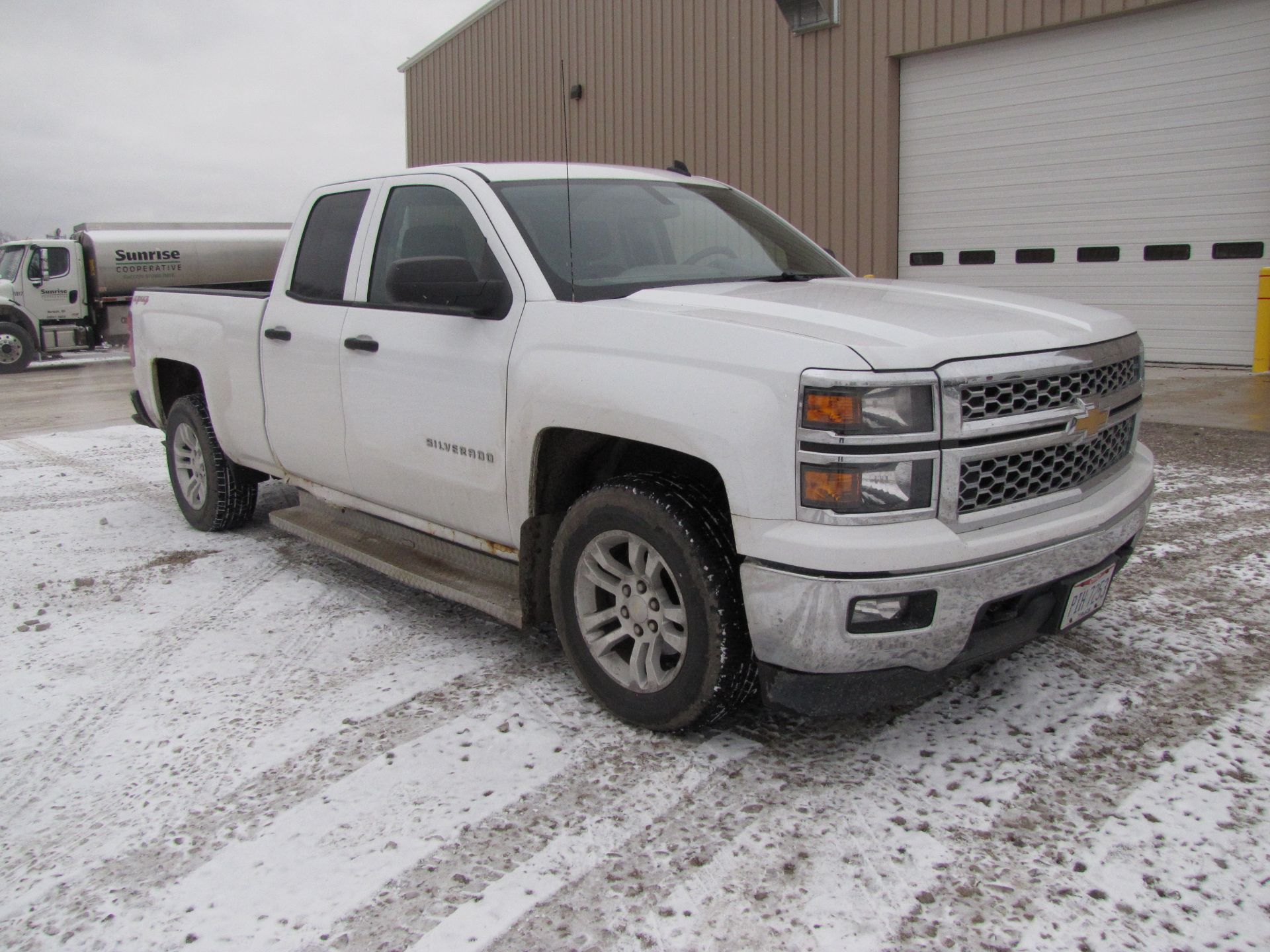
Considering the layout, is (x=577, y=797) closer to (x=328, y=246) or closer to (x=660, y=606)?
(x=660, y=606)

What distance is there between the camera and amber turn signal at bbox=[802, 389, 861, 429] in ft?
8.63

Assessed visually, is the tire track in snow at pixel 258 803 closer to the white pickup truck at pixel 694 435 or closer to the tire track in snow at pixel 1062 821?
the white pickup truck at pixel 694 435

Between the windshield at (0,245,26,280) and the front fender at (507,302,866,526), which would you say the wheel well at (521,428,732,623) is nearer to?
the front fender at (507,302,866,526)

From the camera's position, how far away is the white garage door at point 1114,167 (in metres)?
10.5

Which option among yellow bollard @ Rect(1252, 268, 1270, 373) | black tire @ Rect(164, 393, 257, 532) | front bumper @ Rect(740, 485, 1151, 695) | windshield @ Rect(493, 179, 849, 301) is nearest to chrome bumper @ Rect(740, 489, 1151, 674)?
front bumper @ Rect(740, 485, 1151, 695)

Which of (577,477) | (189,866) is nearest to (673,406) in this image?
(577,477)

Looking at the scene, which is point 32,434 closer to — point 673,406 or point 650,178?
point 650,178

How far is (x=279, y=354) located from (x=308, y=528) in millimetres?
800

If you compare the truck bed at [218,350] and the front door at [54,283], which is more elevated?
the front door at [54,283]

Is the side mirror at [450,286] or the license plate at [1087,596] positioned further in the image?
the side mirror at [450,286]

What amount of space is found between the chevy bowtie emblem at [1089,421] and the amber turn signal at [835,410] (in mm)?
780

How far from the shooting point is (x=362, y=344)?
13.5 feet

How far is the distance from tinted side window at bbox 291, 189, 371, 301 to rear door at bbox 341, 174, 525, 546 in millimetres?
201

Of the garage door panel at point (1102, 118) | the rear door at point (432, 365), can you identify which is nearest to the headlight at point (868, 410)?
the rear door at point (432, 365)
